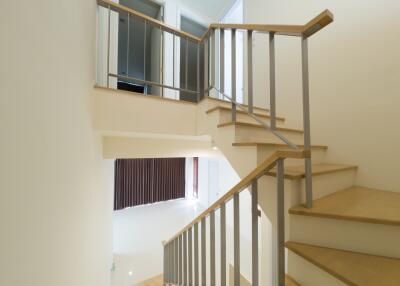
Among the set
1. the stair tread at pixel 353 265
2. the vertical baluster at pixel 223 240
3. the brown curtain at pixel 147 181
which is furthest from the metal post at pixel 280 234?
the brown curtain at pixel 147 181

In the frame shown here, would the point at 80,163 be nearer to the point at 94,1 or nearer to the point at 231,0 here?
the point at 94,1

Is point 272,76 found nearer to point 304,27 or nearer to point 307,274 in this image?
point 304,27

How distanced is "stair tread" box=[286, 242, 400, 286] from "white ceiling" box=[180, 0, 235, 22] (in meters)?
4.67

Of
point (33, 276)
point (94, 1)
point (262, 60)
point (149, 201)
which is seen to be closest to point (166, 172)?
point (149, 201)

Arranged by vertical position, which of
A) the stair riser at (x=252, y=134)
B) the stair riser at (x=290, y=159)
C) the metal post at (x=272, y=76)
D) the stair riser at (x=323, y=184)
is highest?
the metal post at (x=272, y=76)

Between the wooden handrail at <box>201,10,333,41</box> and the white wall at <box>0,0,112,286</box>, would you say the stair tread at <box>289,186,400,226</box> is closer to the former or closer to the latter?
the wooden handrail at <box>201,10,333,41</box>

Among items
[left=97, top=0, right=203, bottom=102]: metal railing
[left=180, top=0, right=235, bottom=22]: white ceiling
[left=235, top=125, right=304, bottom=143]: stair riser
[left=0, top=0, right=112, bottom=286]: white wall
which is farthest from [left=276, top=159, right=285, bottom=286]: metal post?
[left=180, top=0, right=235, bottom=22]: white ceiling

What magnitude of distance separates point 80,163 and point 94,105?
59cm

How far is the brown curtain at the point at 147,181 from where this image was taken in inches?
287

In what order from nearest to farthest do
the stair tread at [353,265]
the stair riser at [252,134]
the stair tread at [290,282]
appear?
the stair tread at [353,265], the stair tread at [290,282], the stair riser at [252,134]

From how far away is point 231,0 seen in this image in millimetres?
4055

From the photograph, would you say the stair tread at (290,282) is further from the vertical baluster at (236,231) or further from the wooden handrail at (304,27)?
the wooden handrail at (304,27)

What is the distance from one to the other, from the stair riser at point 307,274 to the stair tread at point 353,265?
0.18 ft

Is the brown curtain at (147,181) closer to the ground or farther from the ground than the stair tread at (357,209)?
closer to the ground
